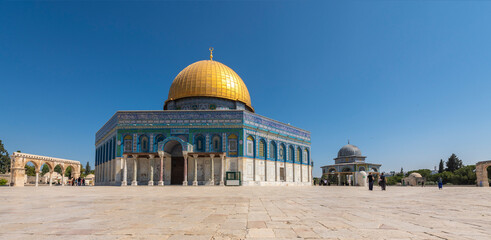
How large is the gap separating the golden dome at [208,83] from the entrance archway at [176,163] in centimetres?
633

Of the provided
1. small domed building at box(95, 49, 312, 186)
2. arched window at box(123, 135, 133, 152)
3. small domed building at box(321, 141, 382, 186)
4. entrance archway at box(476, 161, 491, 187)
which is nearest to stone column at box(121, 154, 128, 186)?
small domed building at box(95, 49, 312, 186)

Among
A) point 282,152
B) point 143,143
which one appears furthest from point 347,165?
point 143,143

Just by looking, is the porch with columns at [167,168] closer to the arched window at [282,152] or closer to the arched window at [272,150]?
the arched window at [272,150]

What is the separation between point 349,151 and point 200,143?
43.4 metres

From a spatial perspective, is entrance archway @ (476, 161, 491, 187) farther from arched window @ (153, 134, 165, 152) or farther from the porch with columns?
arched window @ (153, 134, 165, 152)

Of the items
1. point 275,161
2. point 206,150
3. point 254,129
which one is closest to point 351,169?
point 275,161

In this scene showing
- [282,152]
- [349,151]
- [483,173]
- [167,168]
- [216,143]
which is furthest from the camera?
[349,151]

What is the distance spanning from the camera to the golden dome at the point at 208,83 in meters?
34.6

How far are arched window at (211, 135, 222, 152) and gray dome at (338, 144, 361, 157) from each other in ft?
137

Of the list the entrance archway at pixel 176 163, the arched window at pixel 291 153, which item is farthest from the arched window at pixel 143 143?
the arched window at pixel 291 153

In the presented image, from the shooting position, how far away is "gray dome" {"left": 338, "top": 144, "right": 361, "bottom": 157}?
6494 centimetres

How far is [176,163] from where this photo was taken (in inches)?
1232

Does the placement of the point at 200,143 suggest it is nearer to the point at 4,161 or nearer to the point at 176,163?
the point at 176,163

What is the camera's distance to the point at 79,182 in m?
37.7
